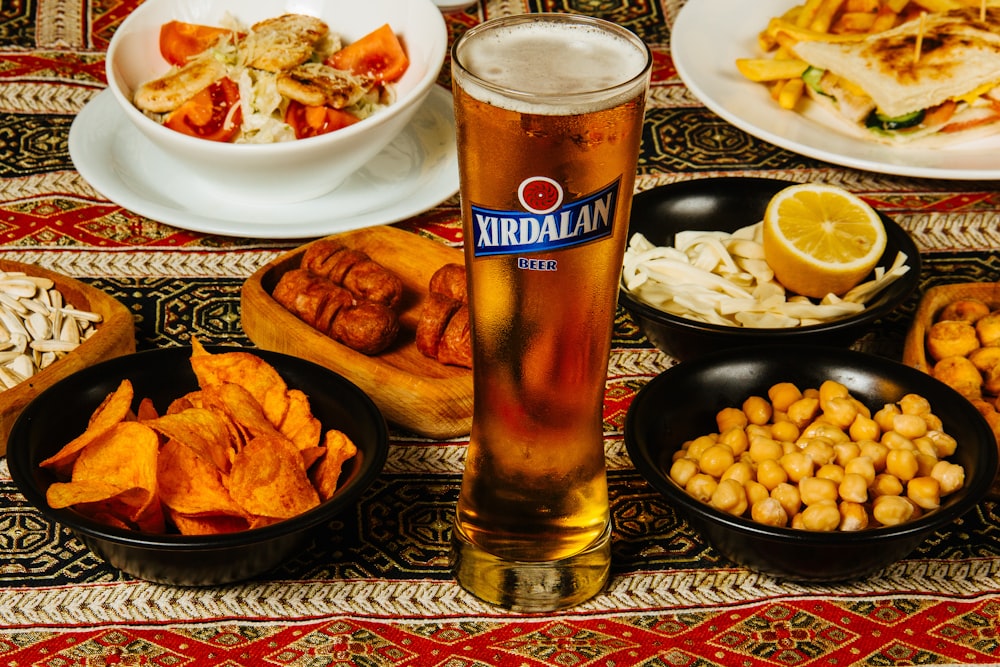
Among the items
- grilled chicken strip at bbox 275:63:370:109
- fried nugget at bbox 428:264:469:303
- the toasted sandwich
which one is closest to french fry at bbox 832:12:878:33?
the toasted sandwich

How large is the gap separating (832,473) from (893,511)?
9cm

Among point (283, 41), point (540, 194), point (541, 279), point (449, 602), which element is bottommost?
point (449, 602)

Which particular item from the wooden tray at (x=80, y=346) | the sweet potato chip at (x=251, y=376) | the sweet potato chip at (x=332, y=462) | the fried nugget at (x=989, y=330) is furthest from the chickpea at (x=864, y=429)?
the wooden tray at (x=80, y=346)

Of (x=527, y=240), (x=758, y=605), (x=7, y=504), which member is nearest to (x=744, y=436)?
(x=758, y=605)

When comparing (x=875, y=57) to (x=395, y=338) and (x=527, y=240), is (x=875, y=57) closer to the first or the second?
(x=395, y=338)

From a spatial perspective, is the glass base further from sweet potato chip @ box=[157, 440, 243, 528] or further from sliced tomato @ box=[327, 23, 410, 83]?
sliced tomato @ box=[327, 23, 410, 83]

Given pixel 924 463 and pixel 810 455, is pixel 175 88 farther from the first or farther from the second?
pixel 924 463

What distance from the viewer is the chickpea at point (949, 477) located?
1.56 metres

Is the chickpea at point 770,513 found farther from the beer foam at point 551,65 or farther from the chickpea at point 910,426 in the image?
the beer foam at point 551,65

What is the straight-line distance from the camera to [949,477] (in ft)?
5.10

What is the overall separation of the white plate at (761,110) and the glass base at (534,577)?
118 cm

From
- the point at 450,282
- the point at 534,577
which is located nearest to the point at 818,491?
the point at 534,577

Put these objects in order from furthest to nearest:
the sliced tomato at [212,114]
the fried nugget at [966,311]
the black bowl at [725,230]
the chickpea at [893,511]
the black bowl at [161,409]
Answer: the sliced tomato at [212,114] < the fried nugget at [966,311] < the black bowl at [725,230] < the chickpea at [893,511] < the black bowl at [161,409]

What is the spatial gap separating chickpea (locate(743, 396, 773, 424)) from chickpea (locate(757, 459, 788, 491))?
0.13m
